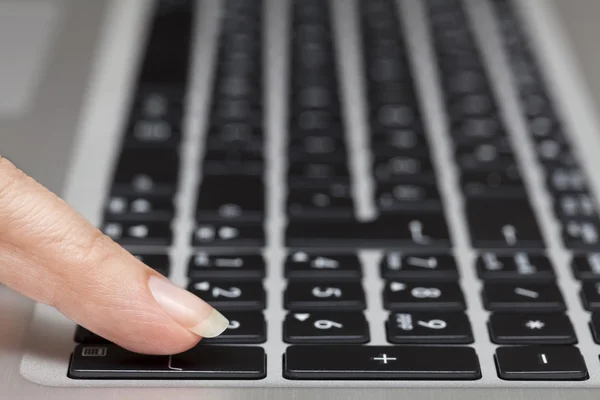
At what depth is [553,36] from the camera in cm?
51

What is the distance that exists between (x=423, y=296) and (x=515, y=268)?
0.05 m

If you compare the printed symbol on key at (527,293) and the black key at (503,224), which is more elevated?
the black key at (503,224)

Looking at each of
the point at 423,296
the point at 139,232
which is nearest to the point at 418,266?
the point at 423,296

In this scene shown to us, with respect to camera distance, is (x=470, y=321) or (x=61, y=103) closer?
(x=470, y=321)

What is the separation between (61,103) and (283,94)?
0.44ft

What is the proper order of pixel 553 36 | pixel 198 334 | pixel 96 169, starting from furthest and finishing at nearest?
pixel 553 36 → pixel 96 169 → pixel 198 334

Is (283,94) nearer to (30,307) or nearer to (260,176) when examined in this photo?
(260,176)

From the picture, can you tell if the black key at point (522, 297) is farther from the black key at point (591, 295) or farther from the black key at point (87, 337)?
the black key at point (87, 337)

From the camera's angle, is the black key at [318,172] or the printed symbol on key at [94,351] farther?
the black key at [318,172]

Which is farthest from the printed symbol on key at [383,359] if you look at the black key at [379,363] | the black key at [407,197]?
the black key at [407,197]

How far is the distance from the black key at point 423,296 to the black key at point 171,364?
63 millimetres

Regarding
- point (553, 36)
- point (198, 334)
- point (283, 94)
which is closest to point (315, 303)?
point (198, 334)

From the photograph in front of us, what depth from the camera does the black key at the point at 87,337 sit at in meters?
0.29

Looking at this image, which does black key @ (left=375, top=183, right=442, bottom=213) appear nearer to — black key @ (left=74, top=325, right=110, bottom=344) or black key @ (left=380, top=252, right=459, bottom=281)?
black key @ (left=380, top=252, right=459, bottom=281)
